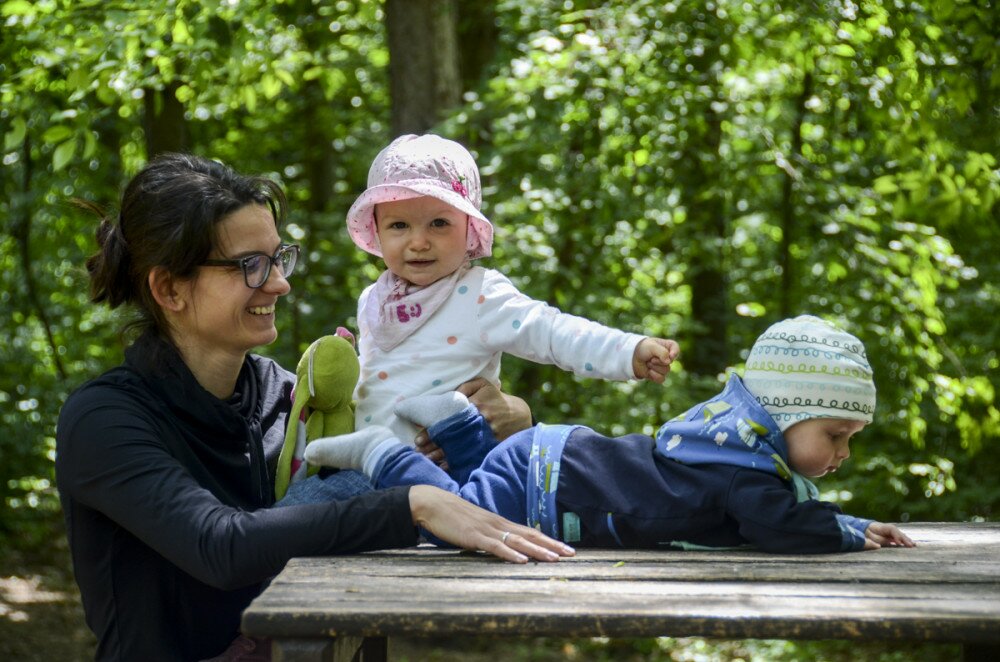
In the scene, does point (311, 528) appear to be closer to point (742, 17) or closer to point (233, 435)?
point (233, 435)

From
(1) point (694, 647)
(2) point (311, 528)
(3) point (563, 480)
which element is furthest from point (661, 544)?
(1) point (694, 647)

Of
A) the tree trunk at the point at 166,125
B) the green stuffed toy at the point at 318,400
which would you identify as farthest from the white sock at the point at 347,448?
the tree trunk at the point at 166,125

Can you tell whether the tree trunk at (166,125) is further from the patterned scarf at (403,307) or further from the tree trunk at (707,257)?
the patterned scarf at (403,307)

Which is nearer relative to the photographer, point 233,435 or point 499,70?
point 233,435

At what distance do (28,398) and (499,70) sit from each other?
3271 millimetres

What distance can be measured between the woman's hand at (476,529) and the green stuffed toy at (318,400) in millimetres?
553

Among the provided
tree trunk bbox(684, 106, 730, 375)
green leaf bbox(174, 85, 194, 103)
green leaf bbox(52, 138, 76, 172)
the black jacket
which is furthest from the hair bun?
tree trunk bbox(684, 106, 730, 375)

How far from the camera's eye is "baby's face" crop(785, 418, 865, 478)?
2.39 metres

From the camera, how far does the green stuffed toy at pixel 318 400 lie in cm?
275

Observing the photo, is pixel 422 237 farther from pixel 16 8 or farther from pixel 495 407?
pixel 16 8

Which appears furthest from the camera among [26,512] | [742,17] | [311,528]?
[26,512]

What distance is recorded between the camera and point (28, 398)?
22.3ft

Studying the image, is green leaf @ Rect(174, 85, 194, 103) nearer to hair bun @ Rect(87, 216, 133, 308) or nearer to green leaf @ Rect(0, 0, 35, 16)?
green leaf @ Rect(0, 0, 35, 16)

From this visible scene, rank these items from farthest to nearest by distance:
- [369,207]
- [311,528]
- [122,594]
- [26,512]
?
1. [26,512]
2. [369,207]
3. [122,594]
4. [311,528]
